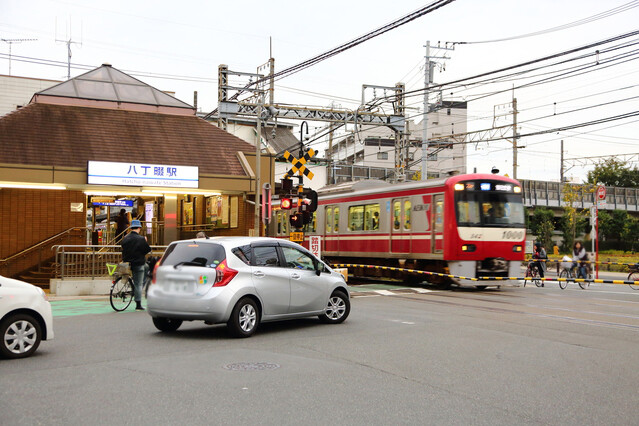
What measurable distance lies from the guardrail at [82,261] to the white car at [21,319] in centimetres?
1018

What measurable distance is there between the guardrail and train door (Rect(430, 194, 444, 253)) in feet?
32.4


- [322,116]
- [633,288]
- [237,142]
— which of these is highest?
[322,116]

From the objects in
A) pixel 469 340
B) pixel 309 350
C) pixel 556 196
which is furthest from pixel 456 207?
pixel 556 196

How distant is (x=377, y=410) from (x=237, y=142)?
2078cm

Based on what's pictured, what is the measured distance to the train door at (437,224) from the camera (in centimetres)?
2120

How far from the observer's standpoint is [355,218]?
2609 cm

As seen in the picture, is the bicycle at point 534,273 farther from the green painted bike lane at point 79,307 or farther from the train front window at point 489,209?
the green painted bike lane at point 79,307

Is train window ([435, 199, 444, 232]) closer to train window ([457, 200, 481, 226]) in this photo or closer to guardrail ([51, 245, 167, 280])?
train window ([457, 200, 481, 226])

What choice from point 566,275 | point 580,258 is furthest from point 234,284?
point 580,258

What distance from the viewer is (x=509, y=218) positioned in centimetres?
2175

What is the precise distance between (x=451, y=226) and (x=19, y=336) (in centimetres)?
1451

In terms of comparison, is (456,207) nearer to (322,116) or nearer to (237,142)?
(237,142)

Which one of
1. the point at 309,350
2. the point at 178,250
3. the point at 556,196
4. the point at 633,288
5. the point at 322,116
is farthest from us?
the point at 556,196

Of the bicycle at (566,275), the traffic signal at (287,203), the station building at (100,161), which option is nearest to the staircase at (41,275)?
the station building at (100,161)
